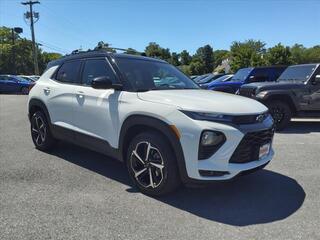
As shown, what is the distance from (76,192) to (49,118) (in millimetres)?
2075

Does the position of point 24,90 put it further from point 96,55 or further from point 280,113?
point 96,55

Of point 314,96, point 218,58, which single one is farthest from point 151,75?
point 218,58

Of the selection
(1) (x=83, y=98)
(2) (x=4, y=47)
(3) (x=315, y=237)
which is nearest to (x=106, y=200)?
(1) (x=83, y=98)

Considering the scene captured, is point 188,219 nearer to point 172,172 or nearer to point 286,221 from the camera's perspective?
point 172,172

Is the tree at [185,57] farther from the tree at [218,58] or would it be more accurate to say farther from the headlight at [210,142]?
the headlight at [210,142]

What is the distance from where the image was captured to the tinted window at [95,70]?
17.0 ft

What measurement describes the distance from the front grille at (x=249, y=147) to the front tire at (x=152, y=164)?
0.71 m

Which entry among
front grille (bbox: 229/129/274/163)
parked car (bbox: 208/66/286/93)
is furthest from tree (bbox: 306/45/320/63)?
front grille (bbox: 229/129/274/163)

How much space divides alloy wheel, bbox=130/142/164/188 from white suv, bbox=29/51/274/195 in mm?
12

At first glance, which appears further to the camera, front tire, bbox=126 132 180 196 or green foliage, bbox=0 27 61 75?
green foliage, bbox=0 27 61 75

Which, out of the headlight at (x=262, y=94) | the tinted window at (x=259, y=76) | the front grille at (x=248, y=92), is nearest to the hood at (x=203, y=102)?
the headlight at (x=262, y=94)

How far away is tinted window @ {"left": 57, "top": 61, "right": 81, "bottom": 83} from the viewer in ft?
19.2

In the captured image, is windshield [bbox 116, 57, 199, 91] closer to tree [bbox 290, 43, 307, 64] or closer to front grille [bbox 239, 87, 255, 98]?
front grille [bbox 239, 87, 255, 98]

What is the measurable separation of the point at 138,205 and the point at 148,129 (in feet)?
3.08
